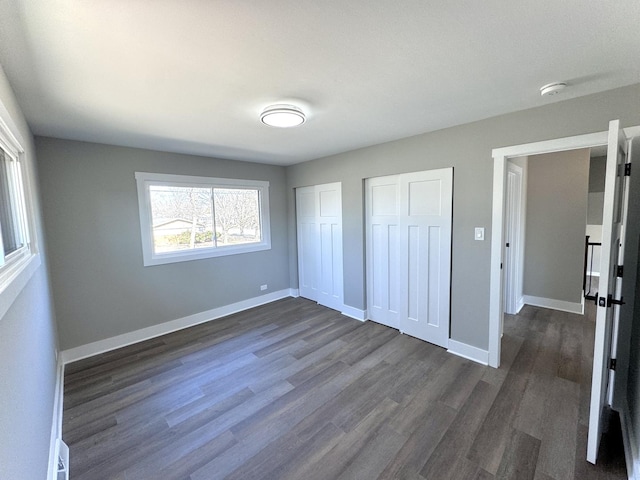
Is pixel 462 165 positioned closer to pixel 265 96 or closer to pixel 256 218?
pixel 265 96

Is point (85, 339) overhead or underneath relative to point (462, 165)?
underneath

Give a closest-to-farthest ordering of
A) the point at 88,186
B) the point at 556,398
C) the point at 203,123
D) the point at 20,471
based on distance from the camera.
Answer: the point at 20,471 → the point at 556,398 → the point at 203,123 → the point at 88,186

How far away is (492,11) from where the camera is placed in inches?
47.2

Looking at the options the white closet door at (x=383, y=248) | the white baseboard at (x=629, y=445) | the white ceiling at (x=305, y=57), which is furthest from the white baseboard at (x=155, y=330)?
the white baseboard at (x=629, y=445)

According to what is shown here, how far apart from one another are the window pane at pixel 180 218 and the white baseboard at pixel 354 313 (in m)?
2.29

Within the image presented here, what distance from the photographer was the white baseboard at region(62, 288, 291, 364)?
303cm

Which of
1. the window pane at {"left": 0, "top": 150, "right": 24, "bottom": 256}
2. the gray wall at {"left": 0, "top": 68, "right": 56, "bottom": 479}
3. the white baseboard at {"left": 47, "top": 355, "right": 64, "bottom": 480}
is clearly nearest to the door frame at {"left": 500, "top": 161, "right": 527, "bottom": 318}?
the gray wall at {"left": 0, "top": 68, "right": 56, "bottom": 479}

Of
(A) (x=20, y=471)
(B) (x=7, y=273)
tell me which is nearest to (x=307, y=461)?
(A) (x=20, y=471)

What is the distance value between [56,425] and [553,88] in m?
4.27

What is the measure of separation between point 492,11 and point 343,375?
110 inches

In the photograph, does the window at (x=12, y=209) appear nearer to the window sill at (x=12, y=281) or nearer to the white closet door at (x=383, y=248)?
the window sill at (x=12, y=281)

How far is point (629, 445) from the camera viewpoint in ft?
5.46

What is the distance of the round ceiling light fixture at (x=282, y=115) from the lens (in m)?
2.14

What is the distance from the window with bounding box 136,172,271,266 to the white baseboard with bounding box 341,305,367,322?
1743 millimetres
